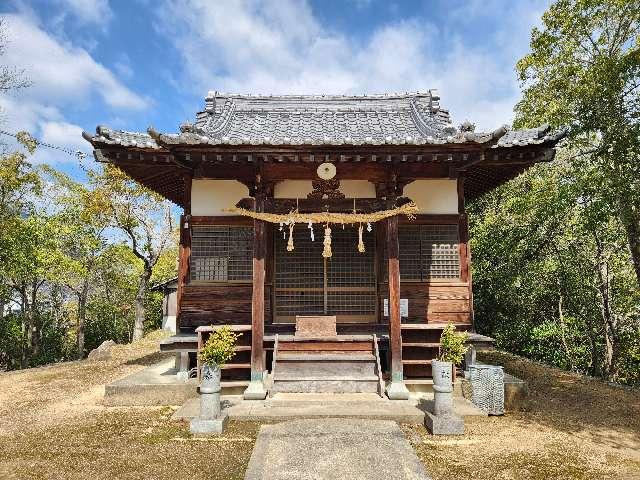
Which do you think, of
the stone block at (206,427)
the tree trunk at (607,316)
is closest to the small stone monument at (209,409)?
the stone block at (206,427)

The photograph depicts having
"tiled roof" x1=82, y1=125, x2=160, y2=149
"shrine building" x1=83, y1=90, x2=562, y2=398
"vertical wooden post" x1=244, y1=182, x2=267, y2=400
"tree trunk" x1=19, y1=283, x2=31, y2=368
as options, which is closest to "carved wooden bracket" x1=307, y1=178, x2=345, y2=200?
"shrine building" x1=83, y1=90, x2=562, y2=398

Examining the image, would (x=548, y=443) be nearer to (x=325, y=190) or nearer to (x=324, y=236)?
(x=324, y=236)

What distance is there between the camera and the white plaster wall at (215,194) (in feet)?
30.5

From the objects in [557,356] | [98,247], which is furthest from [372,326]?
[98,247]

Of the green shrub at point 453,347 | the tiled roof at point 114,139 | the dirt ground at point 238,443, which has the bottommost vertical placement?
the dirt ground at point 238,443

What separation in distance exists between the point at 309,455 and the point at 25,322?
26.1 meters

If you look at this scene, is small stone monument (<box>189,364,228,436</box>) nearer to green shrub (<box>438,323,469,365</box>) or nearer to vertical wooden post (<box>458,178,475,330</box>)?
green shrub (<box>438,323,469,365</box>)

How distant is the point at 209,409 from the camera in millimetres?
6309

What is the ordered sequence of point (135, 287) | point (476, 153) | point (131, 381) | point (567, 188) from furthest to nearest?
point (135, 287) < point (567, 188) < point (131, 381) < point (476, 153)

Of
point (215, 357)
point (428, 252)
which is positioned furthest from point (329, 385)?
point (428, 252)

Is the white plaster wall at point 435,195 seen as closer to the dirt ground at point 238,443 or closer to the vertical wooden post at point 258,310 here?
the vertical wooden post at point 258,310

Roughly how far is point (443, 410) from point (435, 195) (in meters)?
4.72

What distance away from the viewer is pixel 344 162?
27.0 feet

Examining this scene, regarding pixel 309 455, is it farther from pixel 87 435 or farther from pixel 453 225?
pixel 453 225
